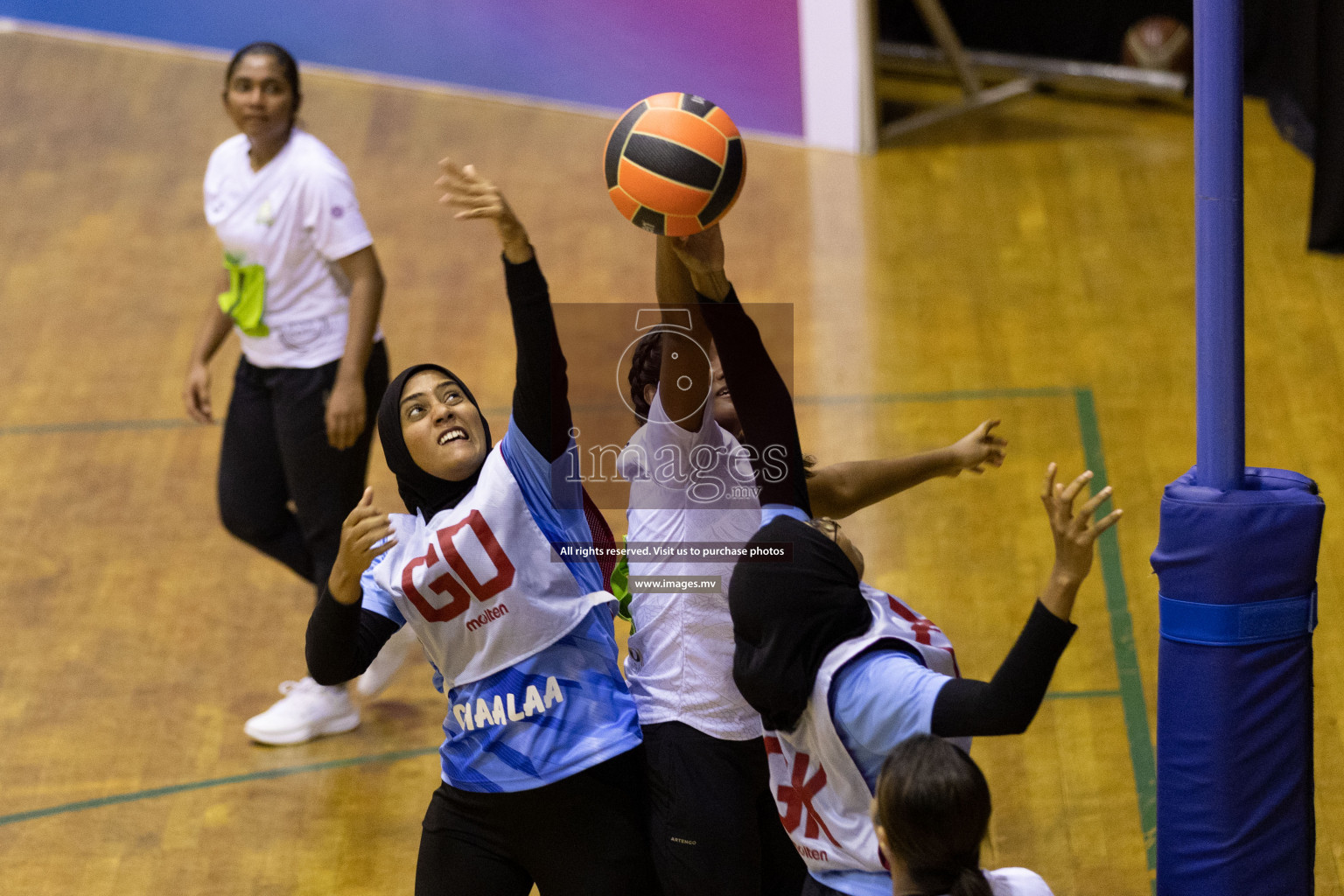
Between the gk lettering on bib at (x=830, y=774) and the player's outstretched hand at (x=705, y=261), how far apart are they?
2.14 ft

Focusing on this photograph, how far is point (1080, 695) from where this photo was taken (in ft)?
15.5

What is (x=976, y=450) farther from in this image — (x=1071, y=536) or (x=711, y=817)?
(x=711, y=817)

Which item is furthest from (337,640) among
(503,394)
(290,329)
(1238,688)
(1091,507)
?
(503,394)

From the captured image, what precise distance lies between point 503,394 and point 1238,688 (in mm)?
4430

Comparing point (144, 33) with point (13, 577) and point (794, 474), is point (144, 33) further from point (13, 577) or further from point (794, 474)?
point (794, 474)

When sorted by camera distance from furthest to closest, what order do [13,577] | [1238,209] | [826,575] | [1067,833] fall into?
[13,577], [1067,833], [1238,209], [826,575]

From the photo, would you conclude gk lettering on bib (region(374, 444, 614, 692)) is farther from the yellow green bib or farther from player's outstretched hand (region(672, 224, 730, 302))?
the yellow green bib

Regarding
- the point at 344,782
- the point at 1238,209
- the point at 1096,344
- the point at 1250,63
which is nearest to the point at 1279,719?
the point at 1238,209

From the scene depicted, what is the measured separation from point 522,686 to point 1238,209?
1659 millimetres

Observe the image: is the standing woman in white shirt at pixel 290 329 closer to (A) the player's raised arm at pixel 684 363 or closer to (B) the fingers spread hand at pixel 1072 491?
(A) the player's raised arm at pixel 684 363

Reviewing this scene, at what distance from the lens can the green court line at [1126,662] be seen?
4234mm

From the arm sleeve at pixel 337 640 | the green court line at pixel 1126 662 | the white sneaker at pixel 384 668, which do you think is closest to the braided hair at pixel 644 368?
the arm sleeve at pixel 337 640

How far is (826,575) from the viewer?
103 inches

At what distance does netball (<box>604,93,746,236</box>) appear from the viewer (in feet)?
10.5
